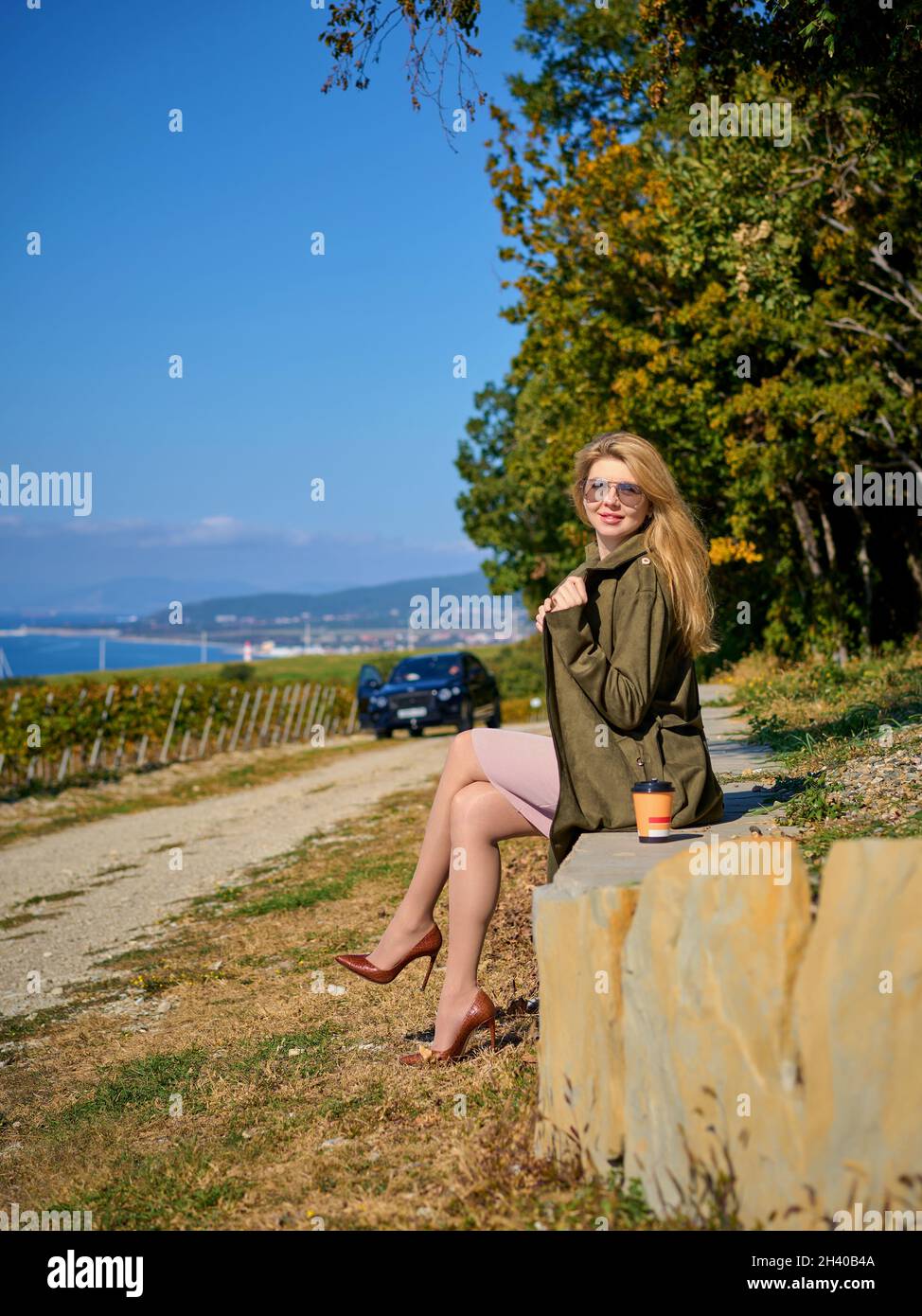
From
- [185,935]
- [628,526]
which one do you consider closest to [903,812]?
[628,526]

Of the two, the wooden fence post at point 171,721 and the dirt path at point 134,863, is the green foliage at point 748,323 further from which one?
the wooden fence post at point 171,721

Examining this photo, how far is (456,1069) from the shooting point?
4.18 m

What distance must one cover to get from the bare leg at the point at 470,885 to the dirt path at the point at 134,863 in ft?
10.7

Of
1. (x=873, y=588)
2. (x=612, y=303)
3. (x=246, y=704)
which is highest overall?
(x=612, y=303)

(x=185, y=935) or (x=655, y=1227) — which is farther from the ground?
(x=655, y=1227)

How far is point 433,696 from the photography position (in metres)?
23.0

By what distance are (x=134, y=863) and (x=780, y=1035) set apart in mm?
9913

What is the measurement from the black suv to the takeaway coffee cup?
19.2 meters

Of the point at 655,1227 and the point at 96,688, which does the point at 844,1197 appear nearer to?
the point at 655,1227

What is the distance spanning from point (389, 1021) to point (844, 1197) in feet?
9.45

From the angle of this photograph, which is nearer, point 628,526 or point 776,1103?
point 776,1103
